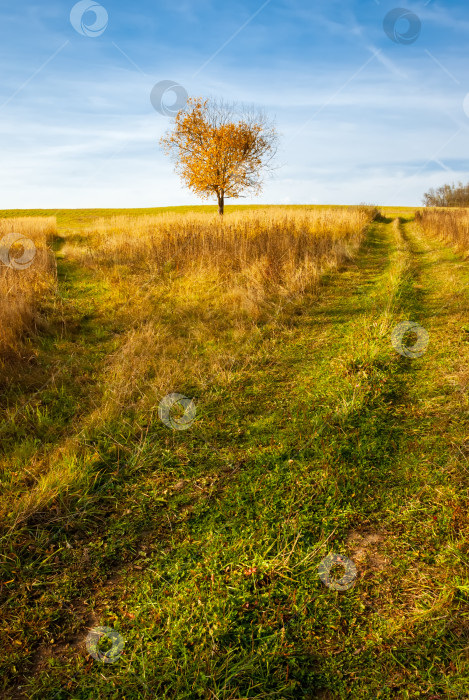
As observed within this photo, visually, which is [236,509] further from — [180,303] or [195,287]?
[195,287]

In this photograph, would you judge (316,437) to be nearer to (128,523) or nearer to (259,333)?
(128,523)

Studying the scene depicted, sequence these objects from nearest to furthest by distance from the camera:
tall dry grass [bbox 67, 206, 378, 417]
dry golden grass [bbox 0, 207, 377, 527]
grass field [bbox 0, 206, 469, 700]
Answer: grass field [bbox 0, 206, 469, 700]
dry golden grass [bbox 0, 207, 377, 527]
tall dry grass [bbox 67, 206, 378, 417]

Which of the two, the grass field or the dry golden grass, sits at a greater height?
the dry golden grass

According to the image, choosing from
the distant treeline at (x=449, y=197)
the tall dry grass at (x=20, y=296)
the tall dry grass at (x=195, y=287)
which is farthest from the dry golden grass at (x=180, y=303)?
the distant treeline at (x=449, y=197)

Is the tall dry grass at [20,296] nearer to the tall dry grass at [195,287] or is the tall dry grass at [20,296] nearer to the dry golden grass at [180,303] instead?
the dry golden grass at [180,303]

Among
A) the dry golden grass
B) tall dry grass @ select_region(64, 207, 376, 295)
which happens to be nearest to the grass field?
the dry golden grass

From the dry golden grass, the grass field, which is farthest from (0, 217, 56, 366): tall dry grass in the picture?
the dry golden grass

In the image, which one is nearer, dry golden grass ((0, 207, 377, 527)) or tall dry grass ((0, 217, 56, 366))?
dry golden grass ((0, 207, 377, 527))

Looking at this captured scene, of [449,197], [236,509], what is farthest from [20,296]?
[449,197]

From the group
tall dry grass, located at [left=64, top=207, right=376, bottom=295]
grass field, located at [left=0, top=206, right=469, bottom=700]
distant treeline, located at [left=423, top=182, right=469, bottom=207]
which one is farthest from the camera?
distant treeline, located at [left=423, top=182, right=469, bottom=207]

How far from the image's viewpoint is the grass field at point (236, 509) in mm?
1754

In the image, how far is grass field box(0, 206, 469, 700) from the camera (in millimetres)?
1754

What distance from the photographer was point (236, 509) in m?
2.61

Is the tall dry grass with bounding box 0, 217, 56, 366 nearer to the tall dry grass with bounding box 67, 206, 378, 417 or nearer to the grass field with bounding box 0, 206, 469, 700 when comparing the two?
the grass field with bounding box 0, 206, 469, 700
